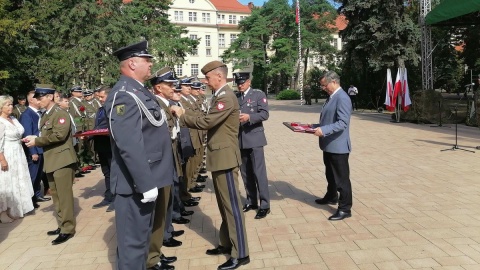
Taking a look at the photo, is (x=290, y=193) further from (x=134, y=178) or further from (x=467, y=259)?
(x=134, y=178)

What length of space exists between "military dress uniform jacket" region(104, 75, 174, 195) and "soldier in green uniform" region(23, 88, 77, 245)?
2.12 m

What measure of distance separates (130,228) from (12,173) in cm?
384

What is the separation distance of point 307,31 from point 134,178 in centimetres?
4979

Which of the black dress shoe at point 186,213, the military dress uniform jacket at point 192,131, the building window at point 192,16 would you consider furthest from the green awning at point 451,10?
the building window at point 192,16

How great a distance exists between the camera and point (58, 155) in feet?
15.8

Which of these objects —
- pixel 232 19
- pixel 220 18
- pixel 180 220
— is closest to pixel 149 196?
pixel 180 220

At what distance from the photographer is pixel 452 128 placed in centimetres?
1406

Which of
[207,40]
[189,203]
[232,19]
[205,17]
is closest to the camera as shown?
[189,203]

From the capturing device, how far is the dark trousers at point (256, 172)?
17.9ft

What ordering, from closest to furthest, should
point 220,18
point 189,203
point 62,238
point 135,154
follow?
1. point 135,154
2. point 62,238
3. point 189,203
4. point 220,18

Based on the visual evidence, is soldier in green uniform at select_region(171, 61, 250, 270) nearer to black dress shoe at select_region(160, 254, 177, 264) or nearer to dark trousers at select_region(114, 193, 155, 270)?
black dress shoe at select_region(160, 254, 177, 264)

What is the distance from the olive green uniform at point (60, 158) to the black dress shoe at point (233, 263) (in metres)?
2.30

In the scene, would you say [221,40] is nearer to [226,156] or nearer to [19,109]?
[19,109]

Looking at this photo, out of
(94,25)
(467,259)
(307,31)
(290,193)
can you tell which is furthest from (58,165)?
(307,31)
